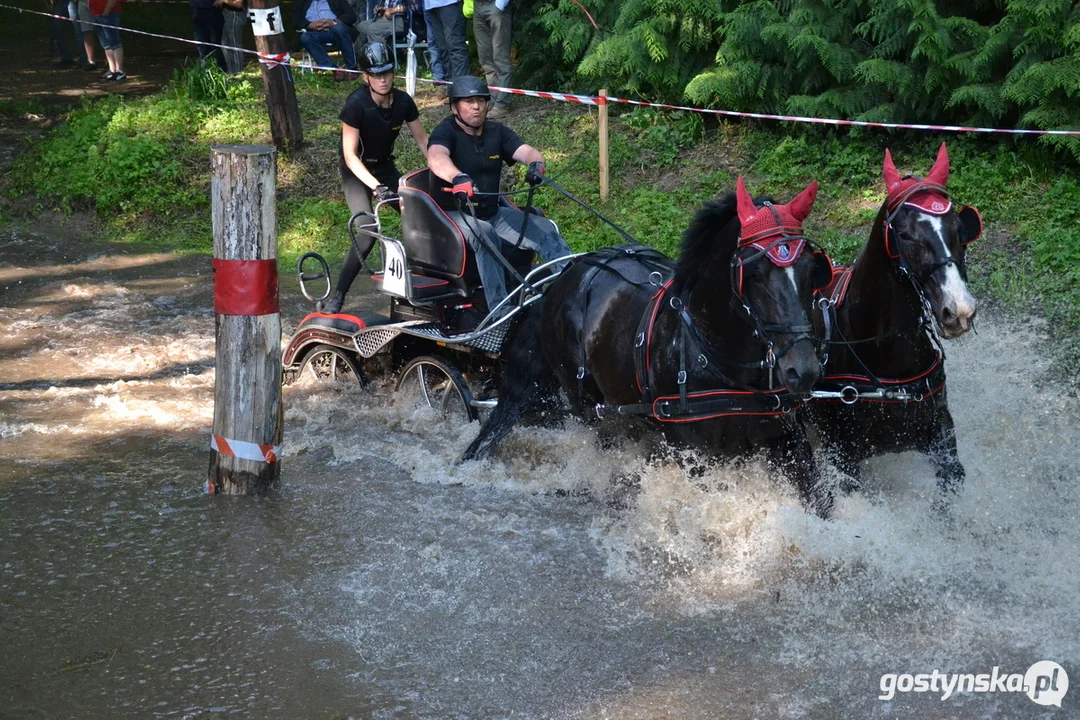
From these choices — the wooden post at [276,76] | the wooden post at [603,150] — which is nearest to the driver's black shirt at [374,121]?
the wooden post at [603,150]

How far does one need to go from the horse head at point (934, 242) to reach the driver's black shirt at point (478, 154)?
3.08 m

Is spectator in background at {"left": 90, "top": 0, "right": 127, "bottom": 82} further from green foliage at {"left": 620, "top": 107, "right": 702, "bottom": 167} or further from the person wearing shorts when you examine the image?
green foliage at {"left": 620, "top": 107, "right": 702, "bottom": 167}

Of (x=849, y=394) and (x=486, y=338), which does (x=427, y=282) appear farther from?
(x=849, y=394)

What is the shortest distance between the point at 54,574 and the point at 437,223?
3060 millimetres

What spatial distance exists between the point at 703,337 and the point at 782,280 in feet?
2.11

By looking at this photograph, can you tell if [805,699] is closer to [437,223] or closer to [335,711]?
[335,711]

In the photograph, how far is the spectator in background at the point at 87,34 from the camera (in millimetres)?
17859

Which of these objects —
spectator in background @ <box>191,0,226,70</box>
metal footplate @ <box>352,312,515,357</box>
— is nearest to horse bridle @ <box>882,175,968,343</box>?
metal footplate @ <box>352,312,515,357</box>

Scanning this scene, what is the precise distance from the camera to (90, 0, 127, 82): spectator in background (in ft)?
55.9

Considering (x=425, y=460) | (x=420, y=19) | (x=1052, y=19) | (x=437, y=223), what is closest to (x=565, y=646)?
(x=425, y=460)

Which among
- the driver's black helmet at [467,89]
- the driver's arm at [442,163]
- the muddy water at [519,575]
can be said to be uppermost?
the driver's black helmet at [467,89]

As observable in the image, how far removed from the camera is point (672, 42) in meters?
12.4

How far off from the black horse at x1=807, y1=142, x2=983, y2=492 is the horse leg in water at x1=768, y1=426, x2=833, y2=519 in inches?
9.5

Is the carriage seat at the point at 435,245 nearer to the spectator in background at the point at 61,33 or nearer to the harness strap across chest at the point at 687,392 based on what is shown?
the harness strap across chest at the point at 687,392
